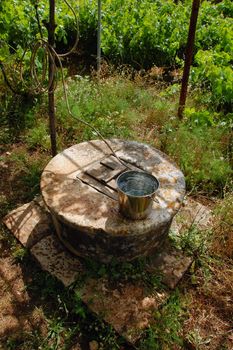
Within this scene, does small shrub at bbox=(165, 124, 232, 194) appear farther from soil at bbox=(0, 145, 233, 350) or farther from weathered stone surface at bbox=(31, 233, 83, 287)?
weathered stone surface at bbox=(31, 233, 83, 287)

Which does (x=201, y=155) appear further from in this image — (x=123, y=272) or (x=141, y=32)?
(x=141, y=32)

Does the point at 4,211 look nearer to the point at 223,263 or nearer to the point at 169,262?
the point at 169,262

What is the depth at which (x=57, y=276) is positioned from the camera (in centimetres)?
313

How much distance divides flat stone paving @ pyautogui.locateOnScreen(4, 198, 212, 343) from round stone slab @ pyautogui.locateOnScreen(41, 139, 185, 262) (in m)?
0.17

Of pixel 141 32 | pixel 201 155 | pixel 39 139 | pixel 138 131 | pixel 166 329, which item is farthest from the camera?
pixel 141 32

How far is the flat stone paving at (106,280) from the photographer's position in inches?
114

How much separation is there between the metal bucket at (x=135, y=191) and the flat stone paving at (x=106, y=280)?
650mm

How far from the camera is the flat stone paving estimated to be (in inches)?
114

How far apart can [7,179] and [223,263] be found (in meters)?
2.54

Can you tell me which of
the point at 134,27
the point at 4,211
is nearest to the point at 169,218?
the point at 4,211

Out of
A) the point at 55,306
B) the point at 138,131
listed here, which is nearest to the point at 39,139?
the point at 138,131

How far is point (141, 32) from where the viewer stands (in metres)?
6.37

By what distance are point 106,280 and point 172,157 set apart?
6.14 feet

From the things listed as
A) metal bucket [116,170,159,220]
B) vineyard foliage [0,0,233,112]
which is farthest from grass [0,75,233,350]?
vineyard foliage [0,0,233,112]
